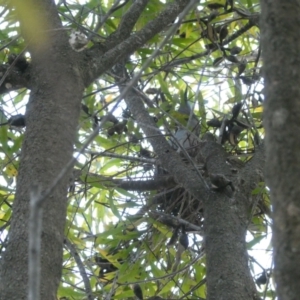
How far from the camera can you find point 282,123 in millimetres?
605

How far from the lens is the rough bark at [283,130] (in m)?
0.53

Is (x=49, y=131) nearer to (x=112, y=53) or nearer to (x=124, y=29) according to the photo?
(x=112, y=53)

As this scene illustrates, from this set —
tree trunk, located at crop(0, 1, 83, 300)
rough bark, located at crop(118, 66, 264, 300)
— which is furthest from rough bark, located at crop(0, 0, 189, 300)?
rough bark, located at crop(118, 66, 264, 300)

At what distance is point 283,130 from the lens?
1.96 feet

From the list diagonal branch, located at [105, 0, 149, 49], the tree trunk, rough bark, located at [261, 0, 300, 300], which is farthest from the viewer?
diagonal branch, located at [105, 0, 149, 49]

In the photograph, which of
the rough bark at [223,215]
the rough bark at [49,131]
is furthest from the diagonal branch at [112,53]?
the rough bark at [223,215]

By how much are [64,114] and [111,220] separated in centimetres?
190

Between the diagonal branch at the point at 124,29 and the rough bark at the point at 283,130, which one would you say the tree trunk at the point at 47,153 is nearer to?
the diagonal branch at the point at 124,29

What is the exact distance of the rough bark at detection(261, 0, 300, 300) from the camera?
53 centimetres

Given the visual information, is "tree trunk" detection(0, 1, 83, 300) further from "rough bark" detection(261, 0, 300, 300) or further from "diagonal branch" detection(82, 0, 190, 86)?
"rough bark" detection(261, 0, 300, 300)

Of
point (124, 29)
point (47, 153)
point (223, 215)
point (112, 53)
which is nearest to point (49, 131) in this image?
point (47, 153)

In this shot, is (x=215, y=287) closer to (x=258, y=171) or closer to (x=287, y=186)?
(x=258, y=171)

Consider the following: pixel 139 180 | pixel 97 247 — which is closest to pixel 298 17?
pixel 139 180

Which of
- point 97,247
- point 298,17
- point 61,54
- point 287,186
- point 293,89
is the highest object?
point 97,247
